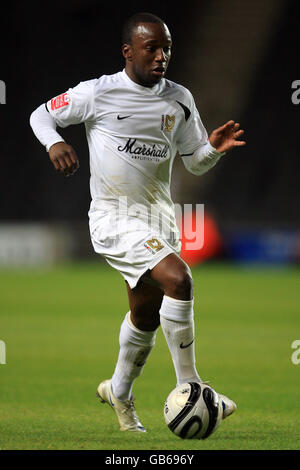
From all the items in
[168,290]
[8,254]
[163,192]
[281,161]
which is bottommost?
[8,254]

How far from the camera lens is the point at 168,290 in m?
4.06

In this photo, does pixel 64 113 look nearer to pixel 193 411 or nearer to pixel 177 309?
pixel 177 309

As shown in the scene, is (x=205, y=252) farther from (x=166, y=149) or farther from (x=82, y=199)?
(x=166, y=149)

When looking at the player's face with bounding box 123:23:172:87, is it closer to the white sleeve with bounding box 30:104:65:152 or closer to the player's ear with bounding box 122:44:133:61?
the player's ear with bounding box 122:44:133:61

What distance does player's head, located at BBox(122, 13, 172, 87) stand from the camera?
433 centimetres

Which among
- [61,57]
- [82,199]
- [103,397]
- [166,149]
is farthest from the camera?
[61,57]

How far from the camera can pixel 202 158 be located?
15.2 feet

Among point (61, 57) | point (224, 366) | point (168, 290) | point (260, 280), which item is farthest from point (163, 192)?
point (61, 57)

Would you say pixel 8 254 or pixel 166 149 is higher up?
pixel 166 149

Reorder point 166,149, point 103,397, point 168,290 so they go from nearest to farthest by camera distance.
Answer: point 168,290 → point 166,149 → point 103,397

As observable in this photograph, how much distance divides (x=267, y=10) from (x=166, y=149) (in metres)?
21.1

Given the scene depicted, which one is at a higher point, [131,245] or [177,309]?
[131,245]

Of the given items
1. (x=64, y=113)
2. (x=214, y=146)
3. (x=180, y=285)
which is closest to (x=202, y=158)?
(x=214, y=146)

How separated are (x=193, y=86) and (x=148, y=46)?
19739 mm
